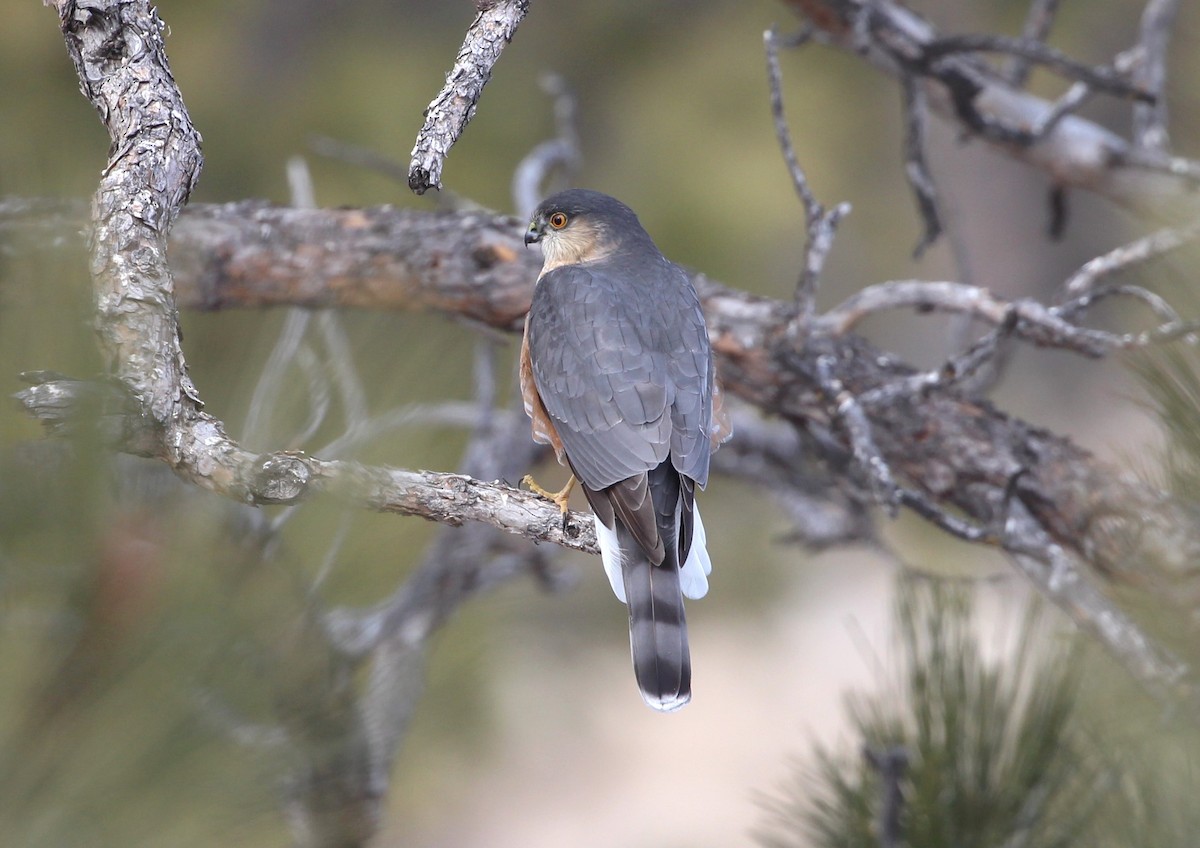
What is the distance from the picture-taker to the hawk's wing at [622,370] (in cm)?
270

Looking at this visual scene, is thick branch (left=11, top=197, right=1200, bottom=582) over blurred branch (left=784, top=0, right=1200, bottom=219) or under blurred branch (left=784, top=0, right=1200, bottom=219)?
under

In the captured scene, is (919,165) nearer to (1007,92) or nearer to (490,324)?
(1007,92)

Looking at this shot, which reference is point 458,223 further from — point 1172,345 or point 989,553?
point 989,553

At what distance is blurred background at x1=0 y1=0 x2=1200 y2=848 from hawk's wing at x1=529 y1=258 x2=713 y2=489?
0.30 m

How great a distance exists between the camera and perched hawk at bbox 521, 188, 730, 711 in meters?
2.57

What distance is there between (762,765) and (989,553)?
2.26m

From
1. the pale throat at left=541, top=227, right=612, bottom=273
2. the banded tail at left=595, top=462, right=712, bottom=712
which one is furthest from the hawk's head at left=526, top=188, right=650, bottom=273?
the banded tail at left=595, top=462, right=712, bottom=712

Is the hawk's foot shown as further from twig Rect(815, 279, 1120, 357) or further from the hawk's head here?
twig Rect(815, 279, 1120, 357)

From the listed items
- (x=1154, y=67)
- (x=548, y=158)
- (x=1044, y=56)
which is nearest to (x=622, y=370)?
(x=548, y=158)

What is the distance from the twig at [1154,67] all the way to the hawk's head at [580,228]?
1.92 m

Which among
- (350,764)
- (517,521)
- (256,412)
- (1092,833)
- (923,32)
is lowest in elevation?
(1092,833)

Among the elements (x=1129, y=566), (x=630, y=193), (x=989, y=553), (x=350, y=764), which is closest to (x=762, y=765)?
(x=989, y=553)

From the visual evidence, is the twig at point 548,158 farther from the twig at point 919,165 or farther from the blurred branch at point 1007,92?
the twig at point 919,165

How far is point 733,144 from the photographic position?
5531 millimetres
